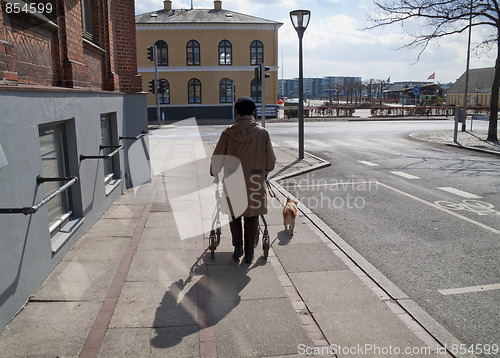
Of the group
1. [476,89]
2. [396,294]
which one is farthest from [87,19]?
[476,89]

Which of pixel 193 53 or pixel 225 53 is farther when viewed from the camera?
pixel 225 53

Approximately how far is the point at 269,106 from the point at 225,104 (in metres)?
4.70

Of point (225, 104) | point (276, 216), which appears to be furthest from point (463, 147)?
point (225, 104)

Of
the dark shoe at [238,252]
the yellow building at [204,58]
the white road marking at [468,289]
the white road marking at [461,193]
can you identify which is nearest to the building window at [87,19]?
the dark shoe at [238,252]

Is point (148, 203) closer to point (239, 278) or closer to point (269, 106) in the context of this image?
point (239, 278)

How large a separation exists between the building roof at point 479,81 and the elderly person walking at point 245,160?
255ft

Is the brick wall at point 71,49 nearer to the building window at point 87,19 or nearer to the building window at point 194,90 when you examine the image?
the building window at point 87,19

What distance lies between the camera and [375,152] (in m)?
17.8

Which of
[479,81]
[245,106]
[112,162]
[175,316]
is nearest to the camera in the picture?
[175,316]

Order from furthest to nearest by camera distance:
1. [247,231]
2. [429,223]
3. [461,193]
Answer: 1. [461,193]
2. [429,223]
3. [247,231]

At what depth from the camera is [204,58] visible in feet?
143

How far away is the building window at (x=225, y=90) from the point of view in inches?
1743

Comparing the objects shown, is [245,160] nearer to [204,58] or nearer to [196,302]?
[196,302]

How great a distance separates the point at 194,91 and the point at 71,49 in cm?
3785
